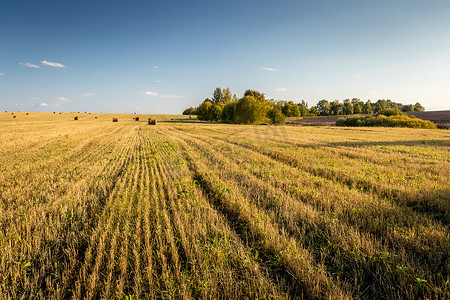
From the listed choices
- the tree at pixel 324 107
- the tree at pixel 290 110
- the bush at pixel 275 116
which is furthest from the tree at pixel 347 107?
the bush at pixel 275 116

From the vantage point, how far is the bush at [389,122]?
45.5 meters

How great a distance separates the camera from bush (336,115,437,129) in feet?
149

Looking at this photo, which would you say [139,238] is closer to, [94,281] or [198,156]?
[94,281]

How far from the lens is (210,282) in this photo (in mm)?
3004

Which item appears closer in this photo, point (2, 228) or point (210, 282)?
point (210, 282)

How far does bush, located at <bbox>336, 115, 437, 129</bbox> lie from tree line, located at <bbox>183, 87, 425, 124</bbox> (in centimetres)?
1979

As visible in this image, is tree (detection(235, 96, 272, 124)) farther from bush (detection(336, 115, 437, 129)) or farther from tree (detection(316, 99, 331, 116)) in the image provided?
tree (detection(316, 99, 331, 116))

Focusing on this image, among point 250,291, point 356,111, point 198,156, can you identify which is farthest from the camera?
point 356,111

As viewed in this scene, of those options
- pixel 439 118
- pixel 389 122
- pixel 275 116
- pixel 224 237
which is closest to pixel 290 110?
pixel 275 116

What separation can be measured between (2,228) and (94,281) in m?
3.56

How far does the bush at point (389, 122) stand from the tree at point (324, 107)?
262ft

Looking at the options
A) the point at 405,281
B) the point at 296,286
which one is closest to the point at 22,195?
the point at 296,286

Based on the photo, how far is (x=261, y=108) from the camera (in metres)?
64.8

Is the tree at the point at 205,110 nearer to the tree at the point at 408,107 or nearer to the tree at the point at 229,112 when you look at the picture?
the tree at the point at 229,112
